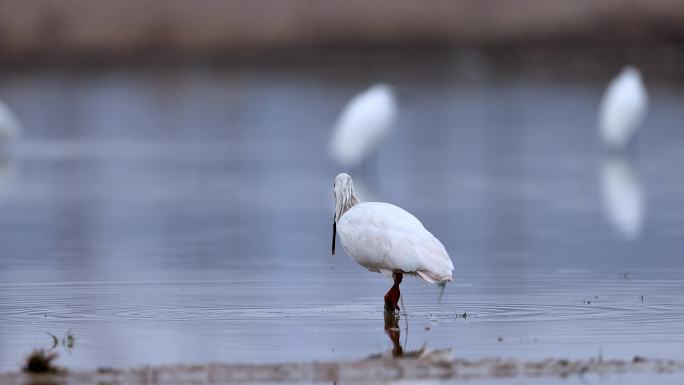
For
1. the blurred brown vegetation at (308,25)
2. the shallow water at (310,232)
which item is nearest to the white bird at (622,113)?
the shallow water at (310,232)

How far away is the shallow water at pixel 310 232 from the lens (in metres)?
7.47

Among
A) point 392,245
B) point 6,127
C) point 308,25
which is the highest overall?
point 308,25

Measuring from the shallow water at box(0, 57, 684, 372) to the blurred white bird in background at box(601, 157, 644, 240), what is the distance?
48mm

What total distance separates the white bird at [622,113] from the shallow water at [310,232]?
0.40 m

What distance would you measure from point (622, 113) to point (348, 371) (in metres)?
14.6

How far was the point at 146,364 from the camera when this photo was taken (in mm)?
6574

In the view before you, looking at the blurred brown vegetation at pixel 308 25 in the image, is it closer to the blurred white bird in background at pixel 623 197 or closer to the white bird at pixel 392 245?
the blurred white bird in background at pixel 623 197

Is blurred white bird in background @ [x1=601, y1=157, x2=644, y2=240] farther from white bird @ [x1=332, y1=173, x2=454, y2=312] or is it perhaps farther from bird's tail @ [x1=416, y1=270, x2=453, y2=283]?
bird's tail @ [x1=416, y1=270, x2=453, y2=283]

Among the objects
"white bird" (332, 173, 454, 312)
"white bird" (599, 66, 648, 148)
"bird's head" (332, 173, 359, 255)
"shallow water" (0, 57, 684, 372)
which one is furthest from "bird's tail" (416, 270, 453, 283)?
"white bird" (599, 66, 648, 148)

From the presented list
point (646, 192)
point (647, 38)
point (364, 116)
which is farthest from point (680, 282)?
point (647, 38)

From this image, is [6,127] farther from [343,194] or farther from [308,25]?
[308,25]

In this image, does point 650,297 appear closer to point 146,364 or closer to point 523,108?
point 146,364

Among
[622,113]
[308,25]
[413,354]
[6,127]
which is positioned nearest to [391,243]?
[413,354]

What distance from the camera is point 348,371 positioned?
6176mm
